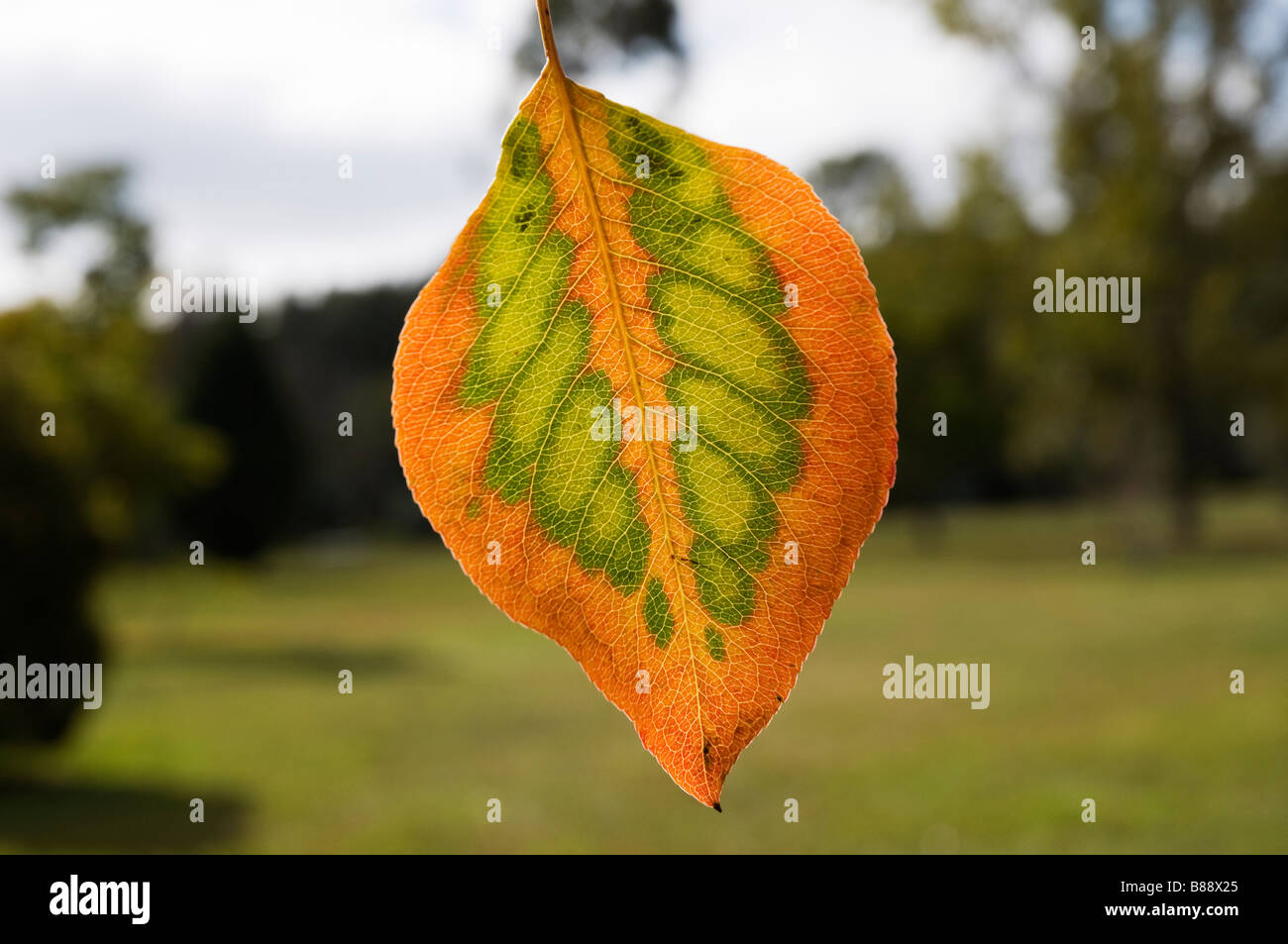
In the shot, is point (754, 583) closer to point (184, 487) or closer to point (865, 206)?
point (184, 487)

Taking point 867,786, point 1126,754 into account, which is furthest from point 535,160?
point 1126,754

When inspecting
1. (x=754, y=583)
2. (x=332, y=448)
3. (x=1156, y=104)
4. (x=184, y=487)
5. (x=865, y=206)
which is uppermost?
(x=1156, y=104)
